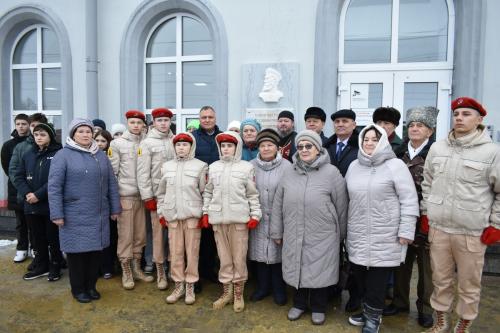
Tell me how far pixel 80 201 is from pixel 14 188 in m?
1.68

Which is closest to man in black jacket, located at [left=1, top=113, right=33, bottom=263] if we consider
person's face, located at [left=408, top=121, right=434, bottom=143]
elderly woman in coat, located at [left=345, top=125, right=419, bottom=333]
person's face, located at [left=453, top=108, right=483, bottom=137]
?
elderly woman in coat, located at [left=345, top=125, right=419, bottom=333]

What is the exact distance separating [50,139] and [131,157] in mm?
895

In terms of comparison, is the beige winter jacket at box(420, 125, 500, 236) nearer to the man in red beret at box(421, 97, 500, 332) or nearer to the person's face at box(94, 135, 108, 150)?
the man in red beret at box(421, 97, 500, 332)

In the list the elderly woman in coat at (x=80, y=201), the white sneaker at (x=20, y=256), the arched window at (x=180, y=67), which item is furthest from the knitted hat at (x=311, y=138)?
the white sneaker at (x=20, y=256)

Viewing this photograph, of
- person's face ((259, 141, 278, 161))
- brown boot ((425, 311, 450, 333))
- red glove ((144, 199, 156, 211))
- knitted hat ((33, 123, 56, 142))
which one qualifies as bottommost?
brown boot ((425, 311, 450, 333))

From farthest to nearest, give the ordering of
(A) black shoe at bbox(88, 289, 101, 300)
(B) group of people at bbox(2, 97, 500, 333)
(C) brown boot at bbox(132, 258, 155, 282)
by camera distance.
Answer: (C) brown boot at bbox(132, 258, 155, 282), (A) black shoe at bbox(88, 289, 101, 300), (B) group of people at bbox(2, 97, 500, 333)

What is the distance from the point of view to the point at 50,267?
13.3 feet

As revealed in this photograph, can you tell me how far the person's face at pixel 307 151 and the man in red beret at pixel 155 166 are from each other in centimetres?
150

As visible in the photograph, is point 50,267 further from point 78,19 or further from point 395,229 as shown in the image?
point 78,19

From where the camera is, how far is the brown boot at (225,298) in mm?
3334

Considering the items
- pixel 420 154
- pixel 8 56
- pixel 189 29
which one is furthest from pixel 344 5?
pixel 8 56

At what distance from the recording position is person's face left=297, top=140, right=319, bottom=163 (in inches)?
117

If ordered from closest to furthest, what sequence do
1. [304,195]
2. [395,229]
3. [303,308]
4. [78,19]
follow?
[395,229] → [304,195] → [303,308] → [78,19]

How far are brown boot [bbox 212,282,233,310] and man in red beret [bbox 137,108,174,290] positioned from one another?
0.69 meters
